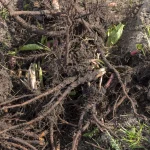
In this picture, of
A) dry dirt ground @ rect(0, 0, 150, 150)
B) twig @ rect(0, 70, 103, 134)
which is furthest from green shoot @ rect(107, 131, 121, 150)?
twig @ rect(0, 70, 103, 134)

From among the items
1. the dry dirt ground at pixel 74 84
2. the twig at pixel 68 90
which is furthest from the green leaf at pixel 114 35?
the twig at pixel 68 90

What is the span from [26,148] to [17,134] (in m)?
0.11

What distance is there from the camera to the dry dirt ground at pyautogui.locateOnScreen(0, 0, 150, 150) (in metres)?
1.90

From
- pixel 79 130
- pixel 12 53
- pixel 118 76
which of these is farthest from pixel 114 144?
pixel 12 53

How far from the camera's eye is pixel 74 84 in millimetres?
1949

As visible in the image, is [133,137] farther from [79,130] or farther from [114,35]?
[114,35]

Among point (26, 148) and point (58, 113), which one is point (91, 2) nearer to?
point (58, 113)

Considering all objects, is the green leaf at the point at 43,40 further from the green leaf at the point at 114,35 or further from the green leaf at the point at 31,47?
the green leaf at the point at 114,35

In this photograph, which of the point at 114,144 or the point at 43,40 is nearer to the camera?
the point at 114,144

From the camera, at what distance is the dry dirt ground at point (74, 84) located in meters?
1.90

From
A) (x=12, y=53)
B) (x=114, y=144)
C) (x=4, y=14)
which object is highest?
(x=4, y=14)

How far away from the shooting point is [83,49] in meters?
2.05

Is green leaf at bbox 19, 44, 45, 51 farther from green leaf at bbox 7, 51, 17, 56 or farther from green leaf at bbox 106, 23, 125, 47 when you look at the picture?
green leaf at bbox 106, 23, 125, 47

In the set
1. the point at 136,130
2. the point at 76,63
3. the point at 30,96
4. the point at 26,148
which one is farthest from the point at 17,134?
the point at 136,130
